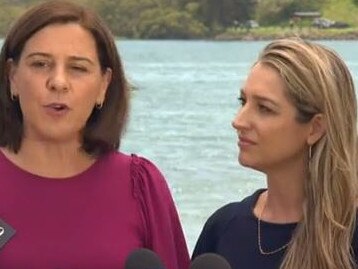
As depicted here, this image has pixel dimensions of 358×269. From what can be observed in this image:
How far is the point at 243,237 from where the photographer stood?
2170 millimetres

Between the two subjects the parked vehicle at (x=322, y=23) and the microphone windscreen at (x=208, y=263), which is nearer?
the microphone windscreen at (x=208, y=263)

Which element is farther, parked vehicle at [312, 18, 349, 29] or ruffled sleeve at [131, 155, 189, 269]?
parked vehicle at [312, 18, 349, 29]

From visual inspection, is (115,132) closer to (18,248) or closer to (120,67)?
(120,67)

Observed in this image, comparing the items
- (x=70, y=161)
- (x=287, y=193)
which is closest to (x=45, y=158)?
(x=70, y=161)

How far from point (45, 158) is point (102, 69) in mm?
219

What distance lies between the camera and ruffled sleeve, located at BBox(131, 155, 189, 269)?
7.32 feet

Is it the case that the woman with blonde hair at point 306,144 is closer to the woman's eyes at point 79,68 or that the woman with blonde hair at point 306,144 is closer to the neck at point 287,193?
the neck at point 287,193

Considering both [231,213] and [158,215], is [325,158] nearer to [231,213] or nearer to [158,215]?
[231,213]

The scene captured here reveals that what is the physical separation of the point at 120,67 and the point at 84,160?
0.69 ft

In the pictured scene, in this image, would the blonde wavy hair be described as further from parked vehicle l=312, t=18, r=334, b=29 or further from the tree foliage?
parked vehicle l=312, t=18, r=334, b=29

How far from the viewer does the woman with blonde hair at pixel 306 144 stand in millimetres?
2043

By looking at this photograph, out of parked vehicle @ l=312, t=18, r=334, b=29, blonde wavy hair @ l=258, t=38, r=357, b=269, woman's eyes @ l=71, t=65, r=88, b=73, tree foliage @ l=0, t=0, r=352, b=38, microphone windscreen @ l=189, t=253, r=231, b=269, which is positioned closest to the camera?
microphone windscreen @ l=189, t=253, r=231, b=269

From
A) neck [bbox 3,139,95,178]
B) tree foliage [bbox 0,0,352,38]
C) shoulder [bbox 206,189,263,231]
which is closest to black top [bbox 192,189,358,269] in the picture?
shoulder [bbox 206,189,263,231]

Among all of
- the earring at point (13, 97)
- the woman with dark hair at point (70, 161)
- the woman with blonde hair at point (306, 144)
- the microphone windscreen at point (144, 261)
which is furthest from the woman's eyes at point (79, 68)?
the microphone windscreen at point (144, 261)
